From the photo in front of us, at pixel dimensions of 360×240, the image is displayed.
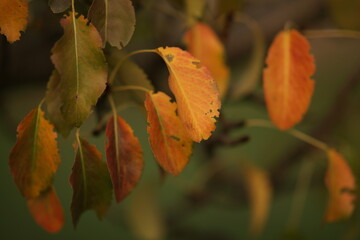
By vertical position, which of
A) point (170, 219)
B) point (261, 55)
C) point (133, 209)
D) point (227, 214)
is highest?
point (261, 55)

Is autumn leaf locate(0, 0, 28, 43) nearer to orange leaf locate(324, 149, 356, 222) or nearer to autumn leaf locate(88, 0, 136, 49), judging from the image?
autumn leaf locate(88, 0, 136, 49)

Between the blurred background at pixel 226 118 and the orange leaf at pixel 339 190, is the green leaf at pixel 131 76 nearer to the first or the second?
the blurred background at pixel 226 118

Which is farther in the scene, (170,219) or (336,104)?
(170,219)

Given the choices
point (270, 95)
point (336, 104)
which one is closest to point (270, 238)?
point (336, 104)

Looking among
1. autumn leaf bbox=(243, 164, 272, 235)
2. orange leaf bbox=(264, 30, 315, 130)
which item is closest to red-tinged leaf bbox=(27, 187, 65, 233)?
orange leaf bbox=(264, 30, 315, 130)

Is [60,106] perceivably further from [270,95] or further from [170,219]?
[170,219]

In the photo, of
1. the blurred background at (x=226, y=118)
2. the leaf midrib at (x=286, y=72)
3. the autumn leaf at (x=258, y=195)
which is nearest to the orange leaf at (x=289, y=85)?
the leaf midrib at (x=286, y=72)
